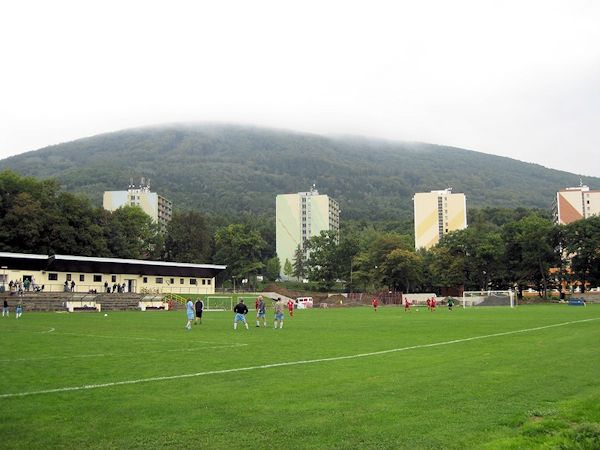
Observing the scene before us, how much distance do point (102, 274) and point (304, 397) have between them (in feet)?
249

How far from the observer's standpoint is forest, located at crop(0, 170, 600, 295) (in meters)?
87.1

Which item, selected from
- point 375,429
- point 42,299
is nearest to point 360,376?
point 375,429

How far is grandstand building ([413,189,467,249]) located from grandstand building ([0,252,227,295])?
9468 centimetres

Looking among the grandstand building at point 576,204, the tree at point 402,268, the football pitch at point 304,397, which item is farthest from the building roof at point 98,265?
the grandstand building at point 576,204

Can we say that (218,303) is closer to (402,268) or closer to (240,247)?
(402,268)

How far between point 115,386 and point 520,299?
89.2 m

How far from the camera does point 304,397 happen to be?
10820mm

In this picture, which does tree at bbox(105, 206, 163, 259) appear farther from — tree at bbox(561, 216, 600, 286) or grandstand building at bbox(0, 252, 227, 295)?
tree at bbox(561, 216, 600, 286)

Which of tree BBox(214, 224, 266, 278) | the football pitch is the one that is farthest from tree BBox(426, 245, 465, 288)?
the football pitch

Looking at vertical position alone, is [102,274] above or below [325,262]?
below

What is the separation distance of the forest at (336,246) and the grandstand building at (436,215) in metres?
53.5

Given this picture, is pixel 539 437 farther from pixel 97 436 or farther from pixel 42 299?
pixel 42 299

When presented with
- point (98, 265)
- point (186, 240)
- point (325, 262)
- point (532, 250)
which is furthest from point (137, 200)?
point (532, 250)

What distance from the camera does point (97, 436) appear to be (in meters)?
8.22
